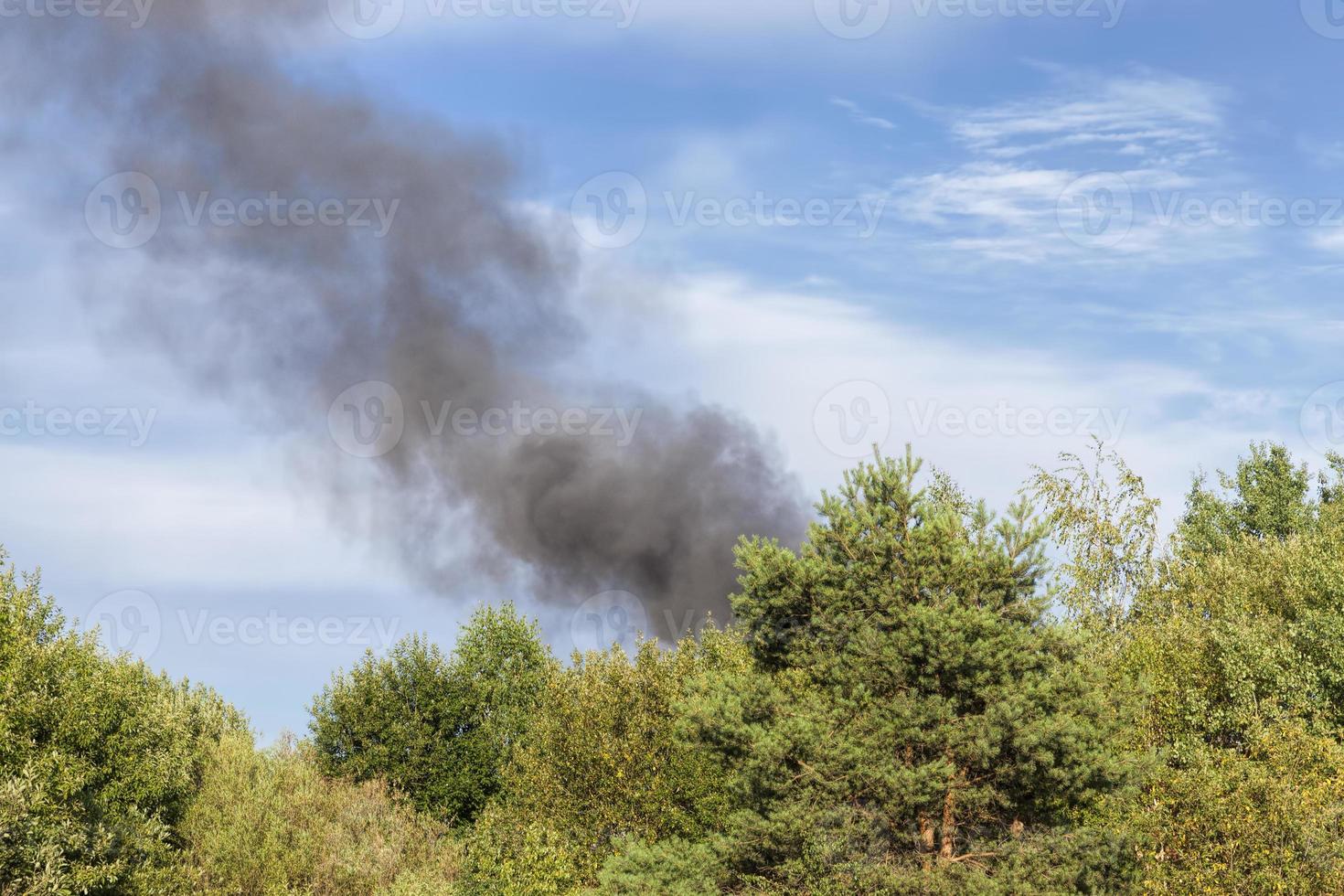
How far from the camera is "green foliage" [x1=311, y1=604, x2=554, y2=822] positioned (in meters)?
73.7

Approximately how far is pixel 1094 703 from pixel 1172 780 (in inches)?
137

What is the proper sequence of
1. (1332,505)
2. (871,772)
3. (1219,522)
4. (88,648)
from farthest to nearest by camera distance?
(1219,522), (1332,505), (88,648), (871,772)

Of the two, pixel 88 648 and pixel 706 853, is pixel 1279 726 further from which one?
pixel 88 648

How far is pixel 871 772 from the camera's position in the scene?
38.7 metres

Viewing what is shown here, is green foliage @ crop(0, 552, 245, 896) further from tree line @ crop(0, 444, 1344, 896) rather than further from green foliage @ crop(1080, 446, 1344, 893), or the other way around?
green foliage @ crop(1080, 446, 1344, 893)

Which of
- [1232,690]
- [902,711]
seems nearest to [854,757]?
[902,711]

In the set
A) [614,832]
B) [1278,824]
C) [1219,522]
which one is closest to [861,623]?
[1278,824]

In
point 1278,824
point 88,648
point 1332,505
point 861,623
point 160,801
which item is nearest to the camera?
point 1278,824

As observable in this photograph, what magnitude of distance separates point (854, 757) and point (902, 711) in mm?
2124

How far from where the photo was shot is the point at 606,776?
56906 mm

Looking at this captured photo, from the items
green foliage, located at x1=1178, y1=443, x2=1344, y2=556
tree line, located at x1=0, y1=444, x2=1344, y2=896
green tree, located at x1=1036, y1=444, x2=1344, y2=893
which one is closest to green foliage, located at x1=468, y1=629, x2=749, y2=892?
tree line, located at x1=0, y1=444, x2=1344, y2=896

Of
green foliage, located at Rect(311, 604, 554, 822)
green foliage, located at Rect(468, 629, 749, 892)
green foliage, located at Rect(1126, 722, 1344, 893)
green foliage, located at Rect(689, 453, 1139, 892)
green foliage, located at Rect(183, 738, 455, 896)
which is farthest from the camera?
green foliage, located at Rect(311, 604, 554, 822)

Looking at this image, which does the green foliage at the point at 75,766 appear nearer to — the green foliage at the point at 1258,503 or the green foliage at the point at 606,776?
the green foliage at the point at 606,776

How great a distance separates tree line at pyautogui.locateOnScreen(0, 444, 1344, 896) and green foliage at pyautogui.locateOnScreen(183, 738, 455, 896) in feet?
0.62
